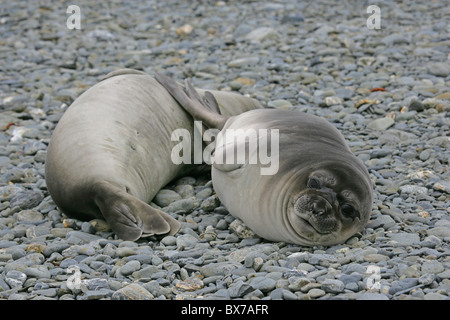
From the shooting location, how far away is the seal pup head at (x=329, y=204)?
12.8 feet

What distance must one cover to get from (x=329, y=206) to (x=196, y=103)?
6.58 ft

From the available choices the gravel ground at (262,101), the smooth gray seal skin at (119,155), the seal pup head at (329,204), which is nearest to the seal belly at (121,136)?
the smooth gray seal skin at (119,155)

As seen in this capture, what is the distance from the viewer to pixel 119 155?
4.79 meters

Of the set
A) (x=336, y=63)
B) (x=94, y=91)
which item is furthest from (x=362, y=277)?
(x=336, y=63)

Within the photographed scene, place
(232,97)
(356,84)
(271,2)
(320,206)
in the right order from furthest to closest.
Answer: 1. (271,2)
2. (356,84)
3. (232,97)
4. (320,206)

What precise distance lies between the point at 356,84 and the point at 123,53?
2993 millimetres

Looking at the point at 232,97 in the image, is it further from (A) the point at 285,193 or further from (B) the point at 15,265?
(B) the point at 15,265

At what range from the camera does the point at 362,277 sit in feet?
11.8

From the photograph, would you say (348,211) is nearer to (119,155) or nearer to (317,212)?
(317,212)

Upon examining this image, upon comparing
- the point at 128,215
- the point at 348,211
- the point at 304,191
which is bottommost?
the point at 128,215

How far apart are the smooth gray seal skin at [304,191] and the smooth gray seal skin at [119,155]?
19.1 inches

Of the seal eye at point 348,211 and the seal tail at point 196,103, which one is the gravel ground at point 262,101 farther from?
the seal tail at point 196,103

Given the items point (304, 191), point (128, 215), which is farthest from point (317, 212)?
point (128, 215)

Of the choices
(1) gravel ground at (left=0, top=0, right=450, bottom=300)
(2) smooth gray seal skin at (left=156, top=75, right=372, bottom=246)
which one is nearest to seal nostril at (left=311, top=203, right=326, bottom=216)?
(2) smooth gray seal skin at (left=156, top=75, right=372, bottom=246)
